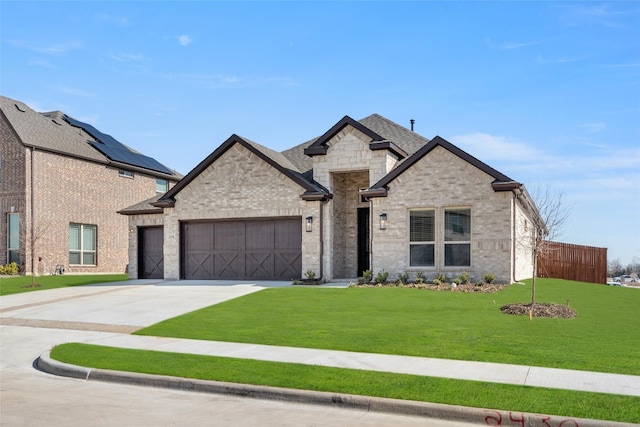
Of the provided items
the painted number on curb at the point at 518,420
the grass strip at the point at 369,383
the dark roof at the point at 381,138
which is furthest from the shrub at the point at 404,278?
the painted number on curb at the point at 518,420

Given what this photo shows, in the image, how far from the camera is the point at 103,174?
34.9m

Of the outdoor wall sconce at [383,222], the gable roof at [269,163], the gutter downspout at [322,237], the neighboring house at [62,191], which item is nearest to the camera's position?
the outdoor wall sconce at [383,222]

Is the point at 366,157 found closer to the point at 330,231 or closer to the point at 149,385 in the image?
the point at 330,231

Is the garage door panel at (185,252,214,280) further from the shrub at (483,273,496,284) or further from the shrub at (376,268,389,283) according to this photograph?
the shrub at (483,273,496,284)

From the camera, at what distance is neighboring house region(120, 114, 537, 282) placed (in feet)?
69.6

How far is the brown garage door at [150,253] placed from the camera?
2727 cm

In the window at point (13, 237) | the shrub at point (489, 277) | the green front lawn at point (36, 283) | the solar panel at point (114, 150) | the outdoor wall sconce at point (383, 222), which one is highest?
the solar panel at point (114, 150)

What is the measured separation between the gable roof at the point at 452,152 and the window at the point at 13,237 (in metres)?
18.7

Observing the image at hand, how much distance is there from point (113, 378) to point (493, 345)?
639 cm

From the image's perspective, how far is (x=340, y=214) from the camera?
2520 centimetres

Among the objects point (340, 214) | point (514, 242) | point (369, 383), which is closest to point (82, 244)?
point (340, 214)

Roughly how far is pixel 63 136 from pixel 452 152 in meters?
22.5

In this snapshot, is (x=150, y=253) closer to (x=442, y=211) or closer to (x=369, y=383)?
(x=442, y=211)

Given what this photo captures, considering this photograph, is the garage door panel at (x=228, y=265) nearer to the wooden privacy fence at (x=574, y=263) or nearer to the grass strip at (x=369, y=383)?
the grass strip at (x=369, y=383)
